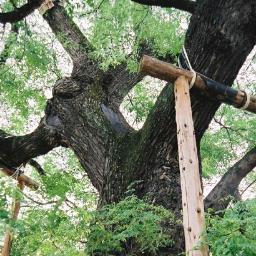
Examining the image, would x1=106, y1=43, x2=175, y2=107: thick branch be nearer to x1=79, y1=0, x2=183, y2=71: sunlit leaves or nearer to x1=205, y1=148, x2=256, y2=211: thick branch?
x1=79, y1=0, x2=183, y2=71: sunlit leaves

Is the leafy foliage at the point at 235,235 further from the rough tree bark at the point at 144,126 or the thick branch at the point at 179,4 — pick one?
the thick branch at the point at 179,4

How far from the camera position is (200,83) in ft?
11.1

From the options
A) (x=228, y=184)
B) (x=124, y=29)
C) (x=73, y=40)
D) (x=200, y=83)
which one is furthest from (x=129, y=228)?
(x=73, y=40)

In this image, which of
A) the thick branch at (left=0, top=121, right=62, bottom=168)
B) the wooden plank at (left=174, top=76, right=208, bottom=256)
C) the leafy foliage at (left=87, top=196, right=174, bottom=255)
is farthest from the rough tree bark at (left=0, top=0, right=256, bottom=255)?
the wooden plank at (left=174, top=76, right=208, bottom=256)

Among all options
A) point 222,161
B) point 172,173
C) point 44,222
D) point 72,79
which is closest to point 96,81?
point 72,79

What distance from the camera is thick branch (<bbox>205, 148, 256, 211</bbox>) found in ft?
13.9

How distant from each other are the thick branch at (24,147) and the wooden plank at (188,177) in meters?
2.47

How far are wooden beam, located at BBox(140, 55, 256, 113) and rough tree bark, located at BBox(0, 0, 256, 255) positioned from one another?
17 centimetres

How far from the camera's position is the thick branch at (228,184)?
13.9 ft

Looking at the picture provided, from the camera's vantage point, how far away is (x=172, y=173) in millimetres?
4008

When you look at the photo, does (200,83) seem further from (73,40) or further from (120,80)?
(73,40)

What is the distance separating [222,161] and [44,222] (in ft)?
16.2

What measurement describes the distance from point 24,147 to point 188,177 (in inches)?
122

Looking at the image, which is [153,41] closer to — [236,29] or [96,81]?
[96,81]
